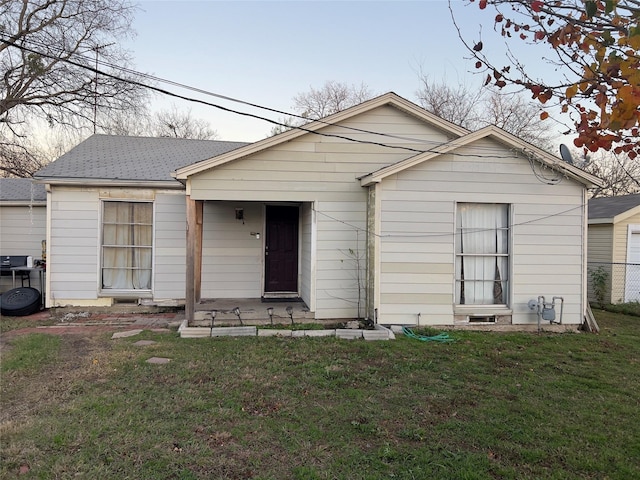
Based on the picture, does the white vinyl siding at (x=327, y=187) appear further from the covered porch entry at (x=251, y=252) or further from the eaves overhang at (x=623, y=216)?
the eaves overhang at (x=623, y=216)

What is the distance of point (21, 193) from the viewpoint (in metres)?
11.0

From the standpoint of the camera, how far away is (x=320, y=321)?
8109mm

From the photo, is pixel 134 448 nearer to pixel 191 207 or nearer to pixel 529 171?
pixel 191 207

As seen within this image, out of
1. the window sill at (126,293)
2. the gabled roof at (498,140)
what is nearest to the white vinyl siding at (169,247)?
the window sill at (126,293)

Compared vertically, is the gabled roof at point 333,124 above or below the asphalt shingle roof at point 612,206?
above

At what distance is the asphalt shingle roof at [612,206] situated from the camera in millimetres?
12344

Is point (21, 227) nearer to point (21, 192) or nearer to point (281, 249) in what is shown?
point (21, 192)

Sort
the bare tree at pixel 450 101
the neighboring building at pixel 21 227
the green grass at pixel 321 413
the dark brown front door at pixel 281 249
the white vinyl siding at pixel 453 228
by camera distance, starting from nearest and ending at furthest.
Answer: the green grass at pixel 321 413 < the white vinyl siding at pixel 453 228 < the dark brown front door at pixel 281 249 < the neighboring building at pixel 21 227 < the bare tree at pixel 450 101

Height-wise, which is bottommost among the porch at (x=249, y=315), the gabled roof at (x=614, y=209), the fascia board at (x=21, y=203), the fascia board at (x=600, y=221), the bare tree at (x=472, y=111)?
→ the porch at (x=249, y=315)

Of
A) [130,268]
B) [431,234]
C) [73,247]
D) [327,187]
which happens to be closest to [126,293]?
[130,268]

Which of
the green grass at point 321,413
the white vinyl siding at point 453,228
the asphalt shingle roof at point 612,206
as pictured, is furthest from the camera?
the asphalt shingle roof at point 612,206

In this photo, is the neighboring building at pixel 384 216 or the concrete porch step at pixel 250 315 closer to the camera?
the neighboring building at pixel 384 216

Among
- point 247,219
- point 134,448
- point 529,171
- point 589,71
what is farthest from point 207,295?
point 589,71

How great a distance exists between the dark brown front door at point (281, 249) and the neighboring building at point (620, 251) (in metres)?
8.64
